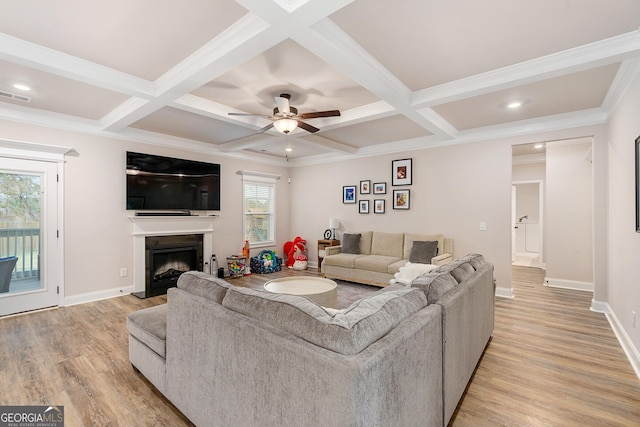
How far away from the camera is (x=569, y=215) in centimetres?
523

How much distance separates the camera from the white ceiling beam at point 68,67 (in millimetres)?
2332

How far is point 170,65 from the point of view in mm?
2752

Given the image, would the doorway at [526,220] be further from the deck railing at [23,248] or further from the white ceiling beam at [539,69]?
the deck railing at [23,248]

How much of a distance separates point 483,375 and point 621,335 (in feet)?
6.06

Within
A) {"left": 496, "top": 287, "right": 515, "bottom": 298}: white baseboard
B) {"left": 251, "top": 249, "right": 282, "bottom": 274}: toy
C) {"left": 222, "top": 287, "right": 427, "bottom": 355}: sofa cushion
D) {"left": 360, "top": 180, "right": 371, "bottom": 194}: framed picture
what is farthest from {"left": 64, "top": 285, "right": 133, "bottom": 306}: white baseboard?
{"left": 496, "top": 287, "right": 515, "bottom": 298}: white baseboard

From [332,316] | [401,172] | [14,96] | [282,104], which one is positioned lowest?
[332,316]

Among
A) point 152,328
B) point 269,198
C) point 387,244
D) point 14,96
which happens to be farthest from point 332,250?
point 14,96

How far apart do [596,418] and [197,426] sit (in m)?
2.50

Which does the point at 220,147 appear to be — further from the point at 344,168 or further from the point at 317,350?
the point at 317,350

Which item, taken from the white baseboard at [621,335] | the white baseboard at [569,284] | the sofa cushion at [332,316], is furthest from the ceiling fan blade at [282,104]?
the white baseboard at [569,284]

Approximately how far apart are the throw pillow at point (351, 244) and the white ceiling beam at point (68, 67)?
4.08 metres

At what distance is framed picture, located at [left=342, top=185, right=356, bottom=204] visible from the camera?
6305 mm

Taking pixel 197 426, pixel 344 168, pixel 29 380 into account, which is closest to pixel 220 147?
pixel 344 168

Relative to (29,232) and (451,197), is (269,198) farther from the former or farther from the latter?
Result: (29,232)
